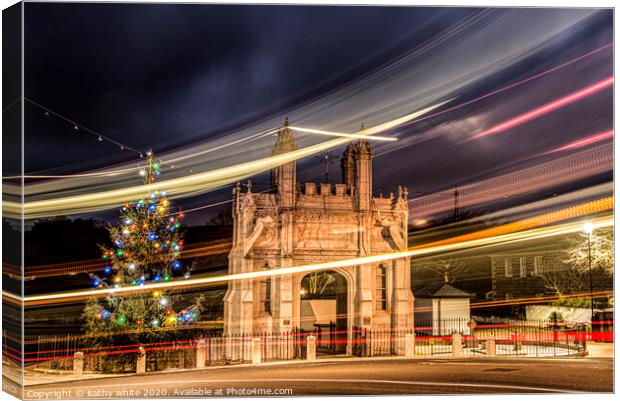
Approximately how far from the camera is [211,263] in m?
18.8

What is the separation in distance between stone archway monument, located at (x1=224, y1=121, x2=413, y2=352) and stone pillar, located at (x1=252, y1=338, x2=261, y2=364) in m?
0.70

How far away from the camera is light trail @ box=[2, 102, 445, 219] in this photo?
36.6 ft

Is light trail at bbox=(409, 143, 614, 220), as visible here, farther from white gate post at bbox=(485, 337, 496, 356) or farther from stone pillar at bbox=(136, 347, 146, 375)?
stone pillar at bbox=(136, 347, 146, 375)

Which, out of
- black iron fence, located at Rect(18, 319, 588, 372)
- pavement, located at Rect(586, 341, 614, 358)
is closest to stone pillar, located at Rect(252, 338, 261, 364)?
black iron fence, located at Rect(18, 319, 588, 372)

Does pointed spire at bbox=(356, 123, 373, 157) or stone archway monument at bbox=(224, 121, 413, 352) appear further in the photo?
stone archway monument at bbox=(224, 121, 413, 352)

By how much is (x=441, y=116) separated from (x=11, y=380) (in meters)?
9.35

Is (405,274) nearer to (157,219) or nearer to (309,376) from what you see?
(309,376)

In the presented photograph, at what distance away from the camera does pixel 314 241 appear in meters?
13.4

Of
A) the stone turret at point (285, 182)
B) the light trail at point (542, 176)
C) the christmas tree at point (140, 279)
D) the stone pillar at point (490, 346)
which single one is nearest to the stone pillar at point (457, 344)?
the stone pillar at point (490, 346)

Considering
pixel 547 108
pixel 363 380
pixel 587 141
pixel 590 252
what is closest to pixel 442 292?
pixel 590 252

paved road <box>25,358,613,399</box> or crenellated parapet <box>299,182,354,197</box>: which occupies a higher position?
crenellated parapet <box>299,182,354,197</box>

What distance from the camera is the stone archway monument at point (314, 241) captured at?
43.0 ft

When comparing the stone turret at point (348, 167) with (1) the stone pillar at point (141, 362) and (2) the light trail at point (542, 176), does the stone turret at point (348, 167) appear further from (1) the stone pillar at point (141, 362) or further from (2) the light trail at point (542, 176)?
(1) the stone pillar at point (141, 362)

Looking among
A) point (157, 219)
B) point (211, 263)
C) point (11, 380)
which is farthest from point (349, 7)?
point (211, 263)
